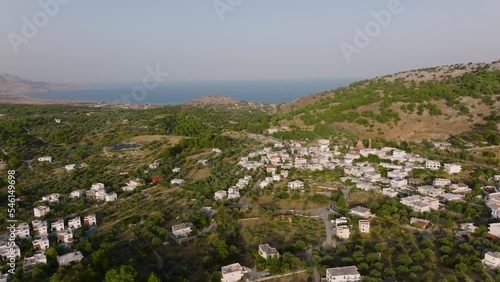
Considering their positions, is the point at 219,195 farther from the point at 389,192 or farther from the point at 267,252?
the point at 389,192

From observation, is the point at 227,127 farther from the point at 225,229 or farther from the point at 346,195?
the point at 225,229

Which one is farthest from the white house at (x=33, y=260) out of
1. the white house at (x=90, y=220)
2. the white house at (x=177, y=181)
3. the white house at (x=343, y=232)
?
the white house at (x=343, y=232)

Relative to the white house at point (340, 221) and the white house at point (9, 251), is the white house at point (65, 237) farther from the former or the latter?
the white house at point (340, 221)

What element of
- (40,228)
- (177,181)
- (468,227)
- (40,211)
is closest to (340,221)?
(468,227)

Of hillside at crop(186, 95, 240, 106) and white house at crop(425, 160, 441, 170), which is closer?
white house at crop(425, 160, 441, 170)

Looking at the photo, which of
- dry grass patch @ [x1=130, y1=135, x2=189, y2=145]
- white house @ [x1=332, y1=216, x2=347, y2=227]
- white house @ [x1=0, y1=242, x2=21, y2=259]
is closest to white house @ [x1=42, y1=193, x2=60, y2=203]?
white house @ [x1=0, y1=242, x2=21, y2=259]

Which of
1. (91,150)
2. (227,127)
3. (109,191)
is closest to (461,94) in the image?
(227,127)

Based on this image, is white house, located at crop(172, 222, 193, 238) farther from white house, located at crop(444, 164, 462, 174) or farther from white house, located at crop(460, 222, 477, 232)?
white house, located at crop(444, 164, 462, 174)
